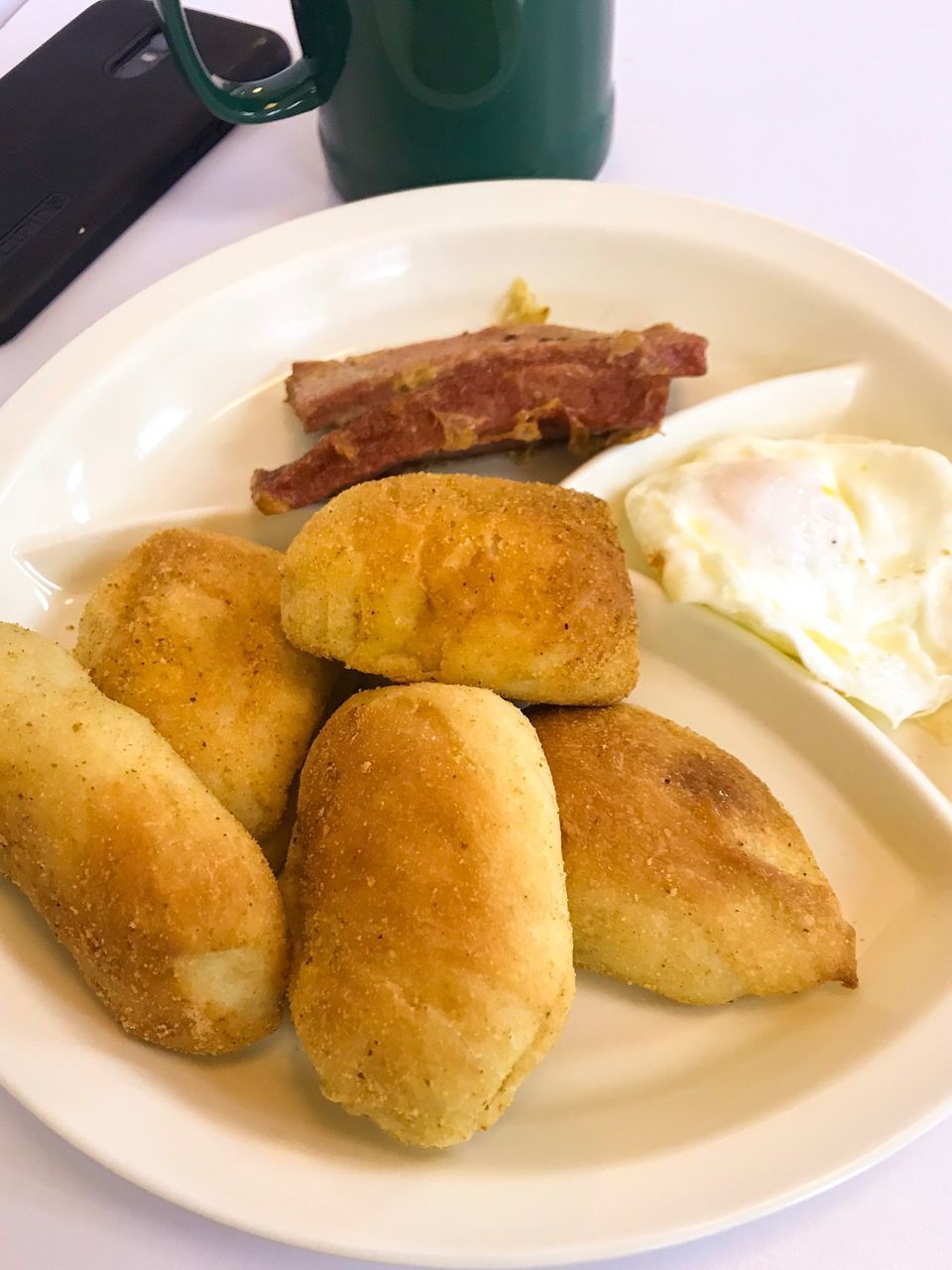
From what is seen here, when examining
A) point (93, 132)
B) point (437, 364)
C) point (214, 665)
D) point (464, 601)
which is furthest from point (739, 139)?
point (214, 665)

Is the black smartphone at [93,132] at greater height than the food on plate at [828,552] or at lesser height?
greater

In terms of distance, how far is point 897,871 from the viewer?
1.17m

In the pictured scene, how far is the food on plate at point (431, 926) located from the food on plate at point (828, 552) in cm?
45

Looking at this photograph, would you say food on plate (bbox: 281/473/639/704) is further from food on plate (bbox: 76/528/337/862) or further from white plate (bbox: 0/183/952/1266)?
white plate (bbox: 0/183/952/1266)

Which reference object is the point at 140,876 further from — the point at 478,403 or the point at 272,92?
the point at 272,92

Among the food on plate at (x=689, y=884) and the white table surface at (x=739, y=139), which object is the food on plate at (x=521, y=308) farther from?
the food on plate at (x=689, y=884)

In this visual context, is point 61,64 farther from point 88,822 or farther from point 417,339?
point 88,822

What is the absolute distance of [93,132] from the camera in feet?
5.98

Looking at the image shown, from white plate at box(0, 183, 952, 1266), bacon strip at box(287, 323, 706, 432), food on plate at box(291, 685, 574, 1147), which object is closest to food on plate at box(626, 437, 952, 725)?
white plate at box(0, 183, 952, 1266)

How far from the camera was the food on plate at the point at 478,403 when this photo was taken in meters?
1.43

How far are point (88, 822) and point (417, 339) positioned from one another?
972 mm

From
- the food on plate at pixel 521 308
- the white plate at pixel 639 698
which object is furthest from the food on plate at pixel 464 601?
the food on plate at pixel 521 308

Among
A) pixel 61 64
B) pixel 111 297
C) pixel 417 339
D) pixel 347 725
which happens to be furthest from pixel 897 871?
pixel 61 64

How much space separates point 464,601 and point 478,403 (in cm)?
44
